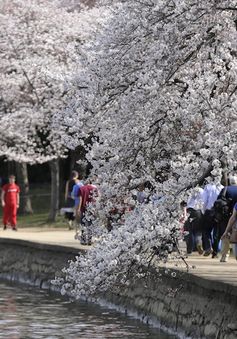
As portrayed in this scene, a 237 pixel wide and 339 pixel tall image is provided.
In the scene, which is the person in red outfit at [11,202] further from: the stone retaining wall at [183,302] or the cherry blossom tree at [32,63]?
the stone retaining wall at [183,302]

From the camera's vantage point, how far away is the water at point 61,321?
18719mm

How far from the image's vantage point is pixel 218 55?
17031 mm

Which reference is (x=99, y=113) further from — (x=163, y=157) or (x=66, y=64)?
(x=66, y=64)

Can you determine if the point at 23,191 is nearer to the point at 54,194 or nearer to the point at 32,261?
the point at 54,194

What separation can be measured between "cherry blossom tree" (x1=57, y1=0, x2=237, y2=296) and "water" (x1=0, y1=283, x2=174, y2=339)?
1081 millimetres

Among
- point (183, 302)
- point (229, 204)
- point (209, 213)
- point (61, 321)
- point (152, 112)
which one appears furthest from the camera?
point (209, 213)

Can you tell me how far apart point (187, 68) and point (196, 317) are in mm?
3303

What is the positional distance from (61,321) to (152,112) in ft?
14.7

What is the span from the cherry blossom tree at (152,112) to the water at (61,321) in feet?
3.55

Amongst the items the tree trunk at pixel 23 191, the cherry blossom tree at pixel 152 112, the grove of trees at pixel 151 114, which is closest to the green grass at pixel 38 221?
the tree trunk at pixel 23 191

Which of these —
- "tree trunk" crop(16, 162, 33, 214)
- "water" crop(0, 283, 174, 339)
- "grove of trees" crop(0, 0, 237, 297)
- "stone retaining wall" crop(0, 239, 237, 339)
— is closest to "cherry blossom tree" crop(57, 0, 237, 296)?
"grove of trees" crop(0, 0, 237, 297)

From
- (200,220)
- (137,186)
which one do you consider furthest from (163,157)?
(200,220)

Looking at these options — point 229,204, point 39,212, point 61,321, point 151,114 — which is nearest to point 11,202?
point 39,212

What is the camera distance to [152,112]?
17594 mm
